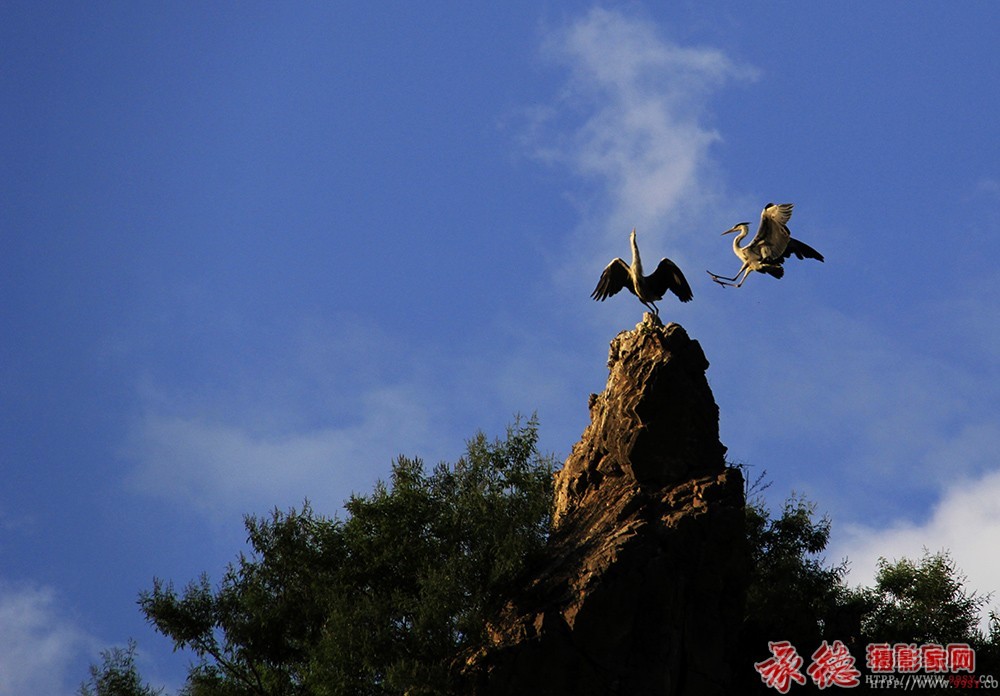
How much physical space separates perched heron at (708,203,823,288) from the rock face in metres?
2.39

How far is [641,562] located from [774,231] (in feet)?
28.6

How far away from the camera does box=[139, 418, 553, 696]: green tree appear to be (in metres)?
25.8

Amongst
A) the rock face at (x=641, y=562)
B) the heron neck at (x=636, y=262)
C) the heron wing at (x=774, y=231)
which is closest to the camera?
the rock face at (x=641, y=562)

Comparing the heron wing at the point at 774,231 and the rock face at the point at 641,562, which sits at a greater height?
the heron wing at the point at 774,231

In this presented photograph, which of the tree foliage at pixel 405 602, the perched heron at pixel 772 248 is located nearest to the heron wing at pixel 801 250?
the perched heron at pixel 772 248

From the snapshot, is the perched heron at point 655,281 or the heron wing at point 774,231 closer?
the heron wing at point 774,231

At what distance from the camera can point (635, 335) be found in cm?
2892

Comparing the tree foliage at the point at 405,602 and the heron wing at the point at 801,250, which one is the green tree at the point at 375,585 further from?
the heron wing at the point at 801,250

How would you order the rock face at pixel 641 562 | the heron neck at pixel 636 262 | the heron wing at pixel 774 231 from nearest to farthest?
the rock face at pixel 641 562, the heron wing at pixel 774 231, the heron neck at pixel 636 262

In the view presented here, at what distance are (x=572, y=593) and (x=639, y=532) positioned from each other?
1.95 m

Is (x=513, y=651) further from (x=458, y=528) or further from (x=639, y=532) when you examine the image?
(x=458, y=528)

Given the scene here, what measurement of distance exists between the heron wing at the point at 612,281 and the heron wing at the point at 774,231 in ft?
13.5

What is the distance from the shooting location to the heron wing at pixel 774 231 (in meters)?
27.2

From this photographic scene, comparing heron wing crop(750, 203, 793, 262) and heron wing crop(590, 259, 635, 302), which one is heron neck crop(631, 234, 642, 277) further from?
heron wing crop(750, 203, 793, 262)
